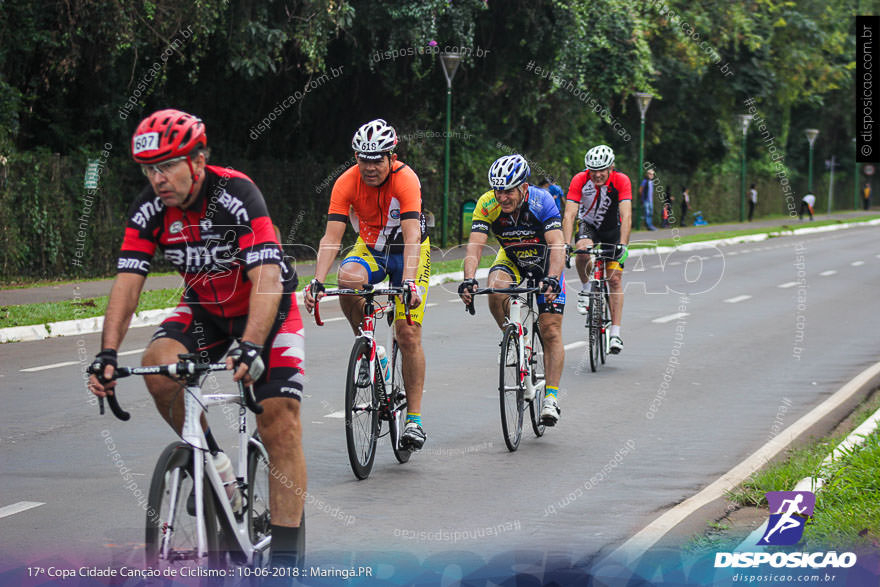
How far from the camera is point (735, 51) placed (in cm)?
4428

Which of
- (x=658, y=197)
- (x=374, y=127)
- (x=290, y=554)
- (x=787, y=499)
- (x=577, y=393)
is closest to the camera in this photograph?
(x=290, y=554)

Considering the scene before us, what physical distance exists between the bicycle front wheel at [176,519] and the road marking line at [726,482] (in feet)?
7.03

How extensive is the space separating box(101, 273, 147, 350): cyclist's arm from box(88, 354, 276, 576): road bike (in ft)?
0.97

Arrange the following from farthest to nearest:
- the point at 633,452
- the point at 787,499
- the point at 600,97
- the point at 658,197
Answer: the point at 658,197 < the point at 600,97 < the point at 633,452 < the point at 787,499

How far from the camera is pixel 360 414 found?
24.0 feet

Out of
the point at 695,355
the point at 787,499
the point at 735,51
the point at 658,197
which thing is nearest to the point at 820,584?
the point at 787,499

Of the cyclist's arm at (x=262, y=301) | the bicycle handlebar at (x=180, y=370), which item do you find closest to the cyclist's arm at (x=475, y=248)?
the cyclist's arm at (x=262, y=301)

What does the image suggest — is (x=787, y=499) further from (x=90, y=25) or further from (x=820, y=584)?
(x=90, y=25)

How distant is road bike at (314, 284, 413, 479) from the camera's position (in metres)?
7.14

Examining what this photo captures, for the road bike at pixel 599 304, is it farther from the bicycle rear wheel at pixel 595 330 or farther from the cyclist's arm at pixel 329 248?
the cyclist's arm at pixel 329 248

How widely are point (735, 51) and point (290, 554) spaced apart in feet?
139

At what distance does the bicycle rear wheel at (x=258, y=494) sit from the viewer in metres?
4.78

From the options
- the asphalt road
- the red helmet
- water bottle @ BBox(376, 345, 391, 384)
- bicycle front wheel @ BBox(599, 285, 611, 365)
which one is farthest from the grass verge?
bicycle front wheel @ BBox(599, 285, 611, 365)

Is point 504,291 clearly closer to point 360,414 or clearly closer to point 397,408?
point 397,408
